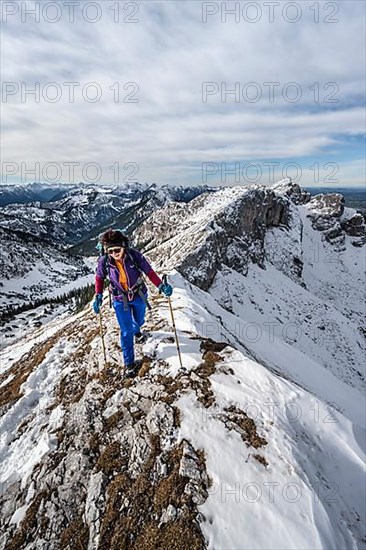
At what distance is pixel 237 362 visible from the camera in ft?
30.8

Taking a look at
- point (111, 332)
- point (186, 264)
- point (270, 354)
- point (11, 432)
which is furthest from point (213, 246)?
point (11, 432)

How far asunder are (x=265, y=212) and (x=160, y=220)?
373ft

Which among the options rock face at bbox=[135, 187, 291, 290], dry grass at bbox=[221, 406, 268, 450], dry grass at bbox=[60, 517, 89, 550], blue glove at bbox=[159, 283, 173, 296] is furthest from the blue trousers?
rock face at bbox=[135, 187, 291, 290]

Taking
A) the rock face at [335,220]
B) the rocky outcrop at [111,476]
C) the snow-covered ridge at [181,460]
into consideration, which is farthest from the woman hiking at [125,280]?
the rock face at [335,220]

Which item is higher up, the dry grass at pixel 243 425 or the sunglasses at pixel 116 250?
the sunglasses at pixel 116 250

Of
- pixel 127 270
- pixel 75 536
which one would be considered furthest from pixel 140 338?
pixel 75 536

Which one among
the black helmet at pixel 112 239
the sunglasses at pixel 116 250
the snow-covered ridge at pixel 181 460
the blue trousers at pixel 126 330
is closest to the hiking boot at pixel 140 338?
the snow-covered ridge at pixel 181 460

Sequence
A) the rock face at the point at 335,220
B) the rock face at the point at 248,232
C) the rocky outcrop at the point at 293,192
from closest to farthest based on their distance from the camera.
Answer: the rock face at the point at 248,232, the rock face at the point at 335,220, the rocky outcrop at the point at 293,192

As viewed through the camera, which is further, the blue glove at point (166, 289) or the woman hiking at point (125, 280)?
the blue glove at point (166, 289)

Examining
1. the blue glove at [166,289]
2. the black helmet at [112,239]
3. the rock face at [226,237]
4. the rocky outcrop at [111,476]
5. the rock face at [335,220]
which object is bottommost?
the rocky outcrop at [111,476]

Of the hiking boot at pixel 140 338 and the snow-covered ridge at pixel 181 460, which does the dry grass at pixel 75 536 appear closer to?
the snow-covered ridge at pixel 181 460

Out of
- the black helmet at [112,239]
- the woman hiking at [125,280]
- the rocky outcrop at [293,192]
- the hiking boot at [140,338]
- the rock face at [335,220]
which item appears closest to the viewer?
the black helmet at [112,239]

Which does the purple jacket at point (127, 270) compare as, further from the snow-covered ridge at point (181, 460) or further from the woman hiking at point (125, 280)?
the snow-covered ridge at point (181, 460)

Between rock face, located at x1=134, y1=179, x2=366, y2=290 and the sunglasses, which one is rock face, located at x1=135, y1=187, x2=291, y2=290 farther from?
the sunglasses
